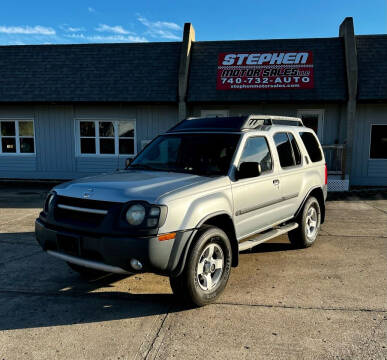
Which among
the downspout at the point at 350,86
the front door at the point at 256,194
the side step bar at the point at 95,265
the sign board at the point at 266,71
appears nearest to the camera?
the side step bar at the point at 95,265

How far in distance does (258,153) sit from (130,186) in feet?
6.41

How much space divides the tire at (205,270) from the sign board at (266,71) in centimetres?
999

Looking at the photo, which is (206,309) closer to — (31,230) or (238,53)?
(31,230)

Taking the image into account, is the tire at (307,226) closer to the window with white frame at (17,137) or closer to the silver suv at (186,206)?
the silver suv at (186,206)

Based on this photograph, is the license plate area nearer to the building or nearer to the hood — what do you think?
the hood

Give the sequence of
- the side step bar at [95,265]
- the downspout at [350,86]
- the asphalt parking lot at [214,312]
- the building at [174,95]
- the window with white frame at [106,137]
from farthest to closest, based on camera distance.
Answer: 1. the window with white frame at [106,137]
2. the building at [174,95]
3. the downspout at [350,86]
4. the side step bar at [95,265]
5. the asphalt parking lot at [214,312]

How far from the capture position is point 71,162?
14320 millimetres

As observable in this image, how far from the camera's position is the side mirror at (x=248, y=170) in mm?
4023

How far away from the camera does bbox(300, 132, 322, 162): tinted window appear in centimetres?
605

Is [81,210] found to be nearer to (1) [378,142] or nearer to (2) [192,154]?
(2) [192,154]

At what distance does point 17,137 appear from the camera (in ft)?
48.1

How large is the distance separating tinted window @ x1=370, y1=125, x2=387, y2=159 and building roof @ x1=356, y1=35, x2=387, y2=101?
59.2 inches

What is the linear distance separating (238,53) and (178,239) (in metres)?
11.5

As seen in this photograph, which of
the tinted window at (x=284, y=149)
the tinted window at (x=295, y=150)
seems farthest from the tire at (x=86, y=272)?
the tinted window at (x=295, y=150)
